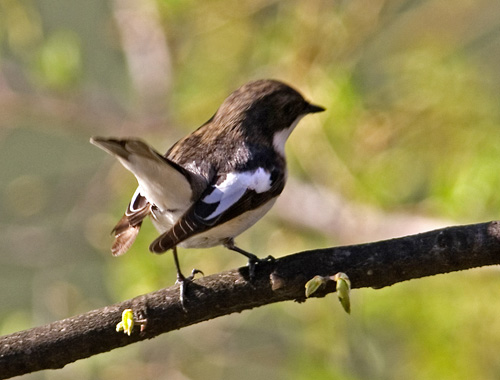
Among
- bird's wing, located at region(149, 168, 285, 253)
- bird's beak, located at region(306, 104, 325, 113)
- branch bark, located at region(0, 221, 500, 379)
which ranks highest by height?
bird's beak, located at region(306, 104, 325, 113)

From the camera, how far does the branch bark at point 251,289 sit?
262 cm

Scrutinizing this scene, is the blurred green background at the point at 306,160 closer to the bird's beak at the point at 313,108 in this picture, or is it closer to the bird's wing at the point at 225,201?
the bird's beak at the point at 313,108

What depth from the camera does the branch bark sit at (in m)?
2.62

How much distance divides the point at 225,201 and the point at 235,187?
0.39ft

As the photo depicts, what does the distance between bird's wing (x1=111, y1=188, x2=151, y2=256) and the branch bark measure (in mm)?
495

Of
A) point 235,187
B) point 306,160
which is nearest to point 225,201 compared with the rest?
point 235,187

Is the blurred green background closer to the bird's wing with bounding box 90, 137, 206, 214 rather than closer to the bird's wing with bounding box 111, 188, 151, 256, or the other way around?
the bird's wing with bounding box 90, 137, 206, 214

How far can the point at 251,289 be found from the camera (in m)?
2.78

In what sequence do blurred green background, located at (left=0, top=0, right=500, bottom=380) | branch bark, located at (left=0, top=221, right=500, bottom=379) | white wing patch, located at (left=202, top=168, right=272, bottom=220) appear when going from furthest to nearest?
blurred green background, located at (left=0, top=0, right=500, bottom=380) < white wing patch, located at (left=202, top=168, right=272, bottom=220) < branch bark, located at (left=0, top=221, right=500, bottom=379)

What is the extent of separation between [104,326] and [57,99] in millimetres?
2857

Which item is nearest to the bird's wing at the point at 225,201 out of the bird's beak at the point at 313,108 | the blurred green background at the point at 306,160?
the bird's beak at the point at 313,108

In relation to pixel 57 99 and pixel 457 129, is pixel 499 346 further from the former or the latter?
pixel 57 99

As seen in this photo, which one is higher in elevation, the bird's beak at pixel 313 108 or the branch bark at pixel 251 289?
the bird's beak at pixel 313 108

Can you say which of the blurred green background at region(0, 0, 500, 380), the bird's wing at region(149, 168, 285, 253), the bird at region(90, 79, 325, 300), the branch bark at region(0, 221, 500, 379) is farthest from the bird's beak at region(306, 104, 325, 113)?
the branch bark at region(0, 221, 500, 379)
